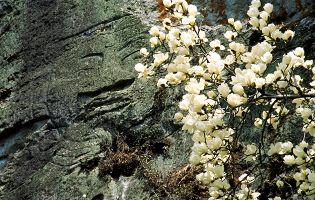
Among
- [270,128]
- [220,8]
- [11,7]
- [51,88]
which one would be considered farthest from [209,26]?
[11,7]

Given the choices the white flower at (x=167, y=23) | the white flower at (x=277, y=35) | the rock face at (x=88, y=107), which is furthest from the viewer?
the rock face at (x=88, y=107)

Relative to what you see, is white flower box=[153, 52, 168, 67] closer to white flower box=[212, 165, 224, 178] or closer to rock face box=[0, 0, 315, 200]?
white flower box=[212, 165, 224, 178]

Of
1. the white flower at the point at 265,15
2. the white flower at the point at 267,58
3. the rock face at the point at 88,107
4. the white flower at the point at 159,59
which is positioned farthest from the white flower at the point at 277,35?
the rock face at the point at 88,107

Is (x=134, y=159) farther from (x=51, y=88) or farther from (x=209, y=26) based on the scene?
(x=209, y=26)

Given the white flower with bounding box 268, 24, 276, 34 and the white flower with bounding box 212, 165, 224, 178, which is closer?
the white flower with bounding box 212, 165, 224, 178

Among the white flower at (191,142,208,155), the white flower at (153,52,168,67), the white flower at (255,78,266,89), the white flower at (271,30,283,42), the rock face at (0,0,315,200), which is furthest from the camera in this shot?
the rock face at (0,0,315,200)

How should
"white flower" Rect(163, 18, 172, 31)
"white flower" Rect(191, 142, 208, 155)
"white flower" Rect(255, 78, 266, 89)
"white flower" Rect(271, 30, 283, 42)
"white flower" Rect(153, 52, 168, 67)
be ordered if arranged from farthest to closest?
"white flower" Rect(163, 18, 172, 31)
"white flower" Rect(153, 52, 168, 67)
"white flower" Rect(271, 30, 283, 42)
"white flower" Rect(191, 142, 208, 155)
"white flower" Rect(255, 78, 266, 89)

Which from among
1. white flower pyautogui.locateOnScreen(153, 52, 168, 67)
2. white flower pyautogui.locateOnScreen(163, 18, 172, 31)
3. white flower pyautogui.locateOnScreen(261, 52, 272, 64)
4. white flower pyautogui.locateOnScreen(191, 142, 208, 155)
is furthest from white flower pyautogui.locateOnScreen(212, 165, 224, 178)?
white flower pyautogui.locateOnScreen(163, 18, 172, 31)

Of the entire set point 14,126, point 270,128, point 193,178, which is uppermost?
point 270,128

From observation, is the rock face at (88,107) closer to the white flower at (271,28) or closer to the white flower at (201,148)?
the white flower at (201,148)
